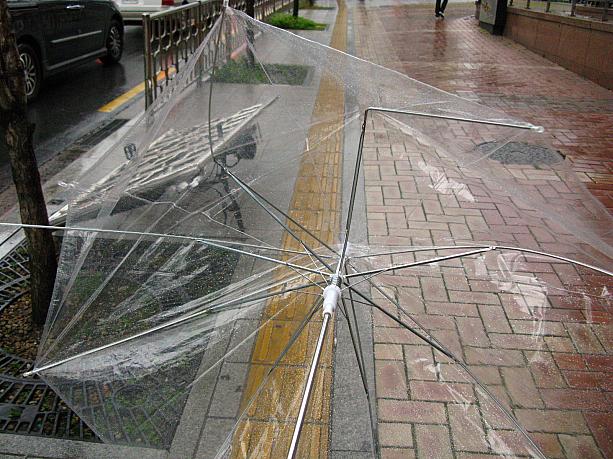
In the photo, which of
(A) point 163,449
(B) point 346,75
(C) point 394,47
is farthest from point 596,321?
(C) point 394,47

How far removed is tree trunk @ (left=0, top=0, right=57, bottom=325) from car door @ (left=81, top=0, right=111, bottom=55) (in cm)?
633

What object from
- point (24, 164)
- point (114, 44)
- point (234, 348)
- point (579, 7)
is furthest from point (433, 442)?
point (579, 7)

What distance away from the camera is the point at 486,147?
230 centimetres

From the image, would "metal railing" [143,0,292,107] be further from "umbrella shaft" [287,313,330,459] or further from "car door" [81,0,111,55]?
"umbrella shaft" [287,313,330,459]

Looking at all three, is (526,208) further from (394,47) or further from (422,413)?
(394,47)

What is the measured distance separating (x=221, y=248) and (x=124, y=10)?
11.0m

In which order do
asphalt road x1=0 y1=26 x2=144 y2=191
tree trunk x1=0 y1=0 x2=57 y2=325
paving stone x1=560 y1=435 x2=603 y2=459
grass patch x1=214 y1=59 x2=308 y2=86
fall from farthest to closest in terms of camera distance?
asphalt road x1=0 y1=26 x2=144 y2=191 < grass patch x1=214 y1=59 x2=308 y2=86 < tree trunk x1=0 y1=0 x2=57 y2=325 < paving stone x1=560 y1=435 x2=603 y2=459

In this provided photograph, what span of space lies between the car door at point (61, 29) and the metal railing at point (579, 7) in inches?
323

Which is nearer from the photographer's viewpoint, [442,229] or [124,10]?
[442,229]

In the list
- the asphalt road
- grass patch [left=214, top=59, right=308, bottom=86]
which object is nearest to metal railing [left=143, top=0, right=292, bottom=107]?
the asphalt road

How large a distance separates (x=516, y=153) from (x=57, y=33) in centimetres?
751

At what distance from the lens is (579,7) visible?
1128cm

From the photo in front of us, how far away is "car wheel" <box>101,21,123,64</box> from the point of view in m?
9.98

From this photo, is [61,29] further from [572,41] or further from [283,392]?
[572,41]
